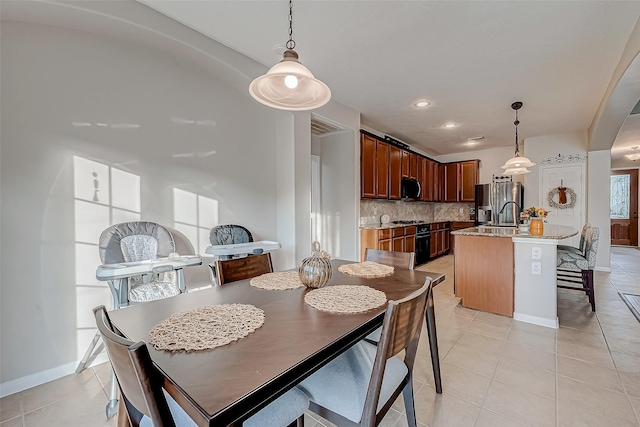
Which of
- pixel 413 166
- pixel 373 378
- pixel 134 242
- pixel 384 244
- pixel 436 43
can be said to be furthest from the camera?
pixel 413 166

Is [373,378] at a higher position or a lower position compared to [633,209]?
lower

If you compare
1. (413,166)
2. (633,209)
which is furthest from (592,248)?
(633,209)

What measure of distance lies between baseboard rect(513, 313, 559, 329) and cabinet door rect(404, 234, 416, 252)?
2.21 metres

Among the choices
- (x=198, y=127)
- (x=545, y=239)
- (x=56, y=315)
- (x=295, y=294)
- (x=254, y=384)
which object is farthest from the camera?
(x=198, y=127)

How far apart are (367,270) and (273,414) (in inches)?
42.1

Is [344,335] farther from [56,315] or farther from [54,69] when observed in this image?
[54,69]

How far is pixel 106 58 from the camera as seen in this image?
2.26m

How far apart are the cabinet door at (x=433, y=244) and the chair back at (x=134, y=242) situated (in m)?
5.09

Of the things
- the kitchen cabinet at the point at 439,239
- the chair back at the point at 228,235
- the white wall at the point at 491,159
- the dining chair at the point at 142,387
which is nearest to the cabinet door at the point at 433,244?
the kitchen cabinet at the point at 439,239

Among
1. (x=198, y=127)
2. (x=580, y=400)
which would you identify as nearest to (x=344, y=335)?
(x=580, y=400)

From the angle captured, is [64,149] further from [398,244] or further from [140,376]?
[398,244]

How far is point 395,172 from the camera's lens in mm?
5164

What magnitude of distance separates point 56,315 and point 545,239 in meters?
4.18

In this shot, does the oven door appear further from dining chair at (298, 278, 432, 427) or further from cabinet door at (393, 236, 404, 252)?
dining chair at (298, 278, 432, 427)
